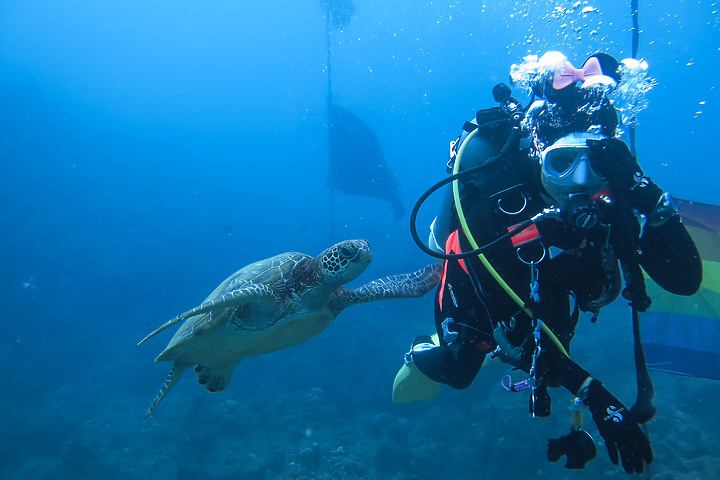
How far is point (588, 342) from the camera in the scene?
1369cm

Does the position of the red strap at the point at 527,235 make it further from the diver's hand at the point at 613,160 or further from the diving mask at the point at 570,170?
the diver's hand at the point at 613,160

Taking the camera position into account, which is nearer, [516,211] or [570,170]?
[570,170]

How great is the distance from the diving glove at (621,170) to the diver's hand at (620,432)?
1300 mm

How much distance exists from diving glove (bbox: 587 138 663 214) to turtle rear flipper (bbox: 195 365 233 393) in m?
5.59

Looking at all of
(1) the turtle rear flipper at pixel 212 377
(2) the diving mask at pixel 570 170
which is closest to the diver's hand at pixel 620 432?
(2) the diving mask at pixel 570 170

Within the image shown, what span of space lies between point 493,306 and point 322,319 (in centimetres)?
254

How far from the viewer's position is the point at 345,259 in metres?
3.91

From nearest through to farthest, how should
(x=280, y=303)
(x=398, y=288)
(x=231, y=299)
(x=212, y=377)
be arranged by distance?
(x=231, y=299), (x=280, y=303), (x=398, y=288), (x=212, y=377)

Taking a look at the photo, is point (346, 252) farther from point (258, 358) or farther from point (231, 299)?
point (258, 358)

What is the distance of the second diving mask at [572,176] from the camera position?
2.17m

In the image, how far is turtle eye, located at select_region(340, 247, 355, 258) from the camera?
3.88m

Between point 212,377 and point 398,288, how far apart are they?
342 cm

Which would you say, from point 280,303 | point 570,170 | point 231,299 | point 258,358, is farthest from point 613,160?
point 258,358

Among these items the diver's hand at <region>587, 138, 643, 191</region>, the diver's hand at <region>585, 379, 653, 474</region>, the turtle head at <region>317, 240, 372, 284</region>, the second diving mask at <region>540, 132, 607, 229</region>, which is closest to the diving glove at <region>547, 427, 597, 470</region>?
the diver's hand at <region>585, 379, 653, 474</region>
